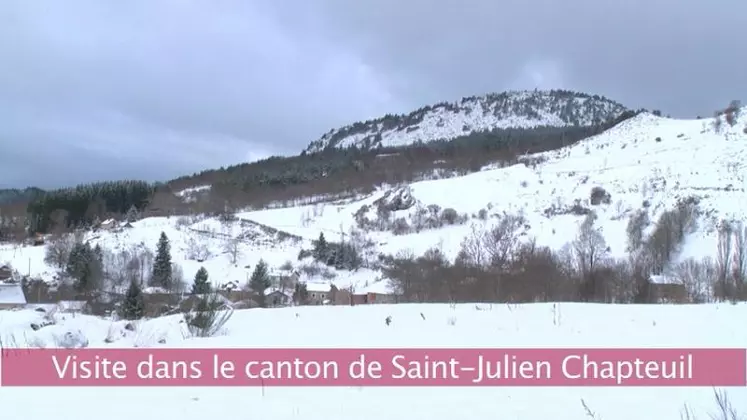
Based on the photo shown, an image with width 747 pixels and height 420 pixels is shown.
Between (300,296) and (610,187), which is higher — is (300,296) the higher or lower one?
the lower one

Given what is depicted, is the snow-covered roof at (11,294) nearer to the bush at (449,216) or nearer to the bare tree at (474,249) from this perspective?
the bare tree at (474,249)

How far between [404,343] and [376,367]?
2.33 ft

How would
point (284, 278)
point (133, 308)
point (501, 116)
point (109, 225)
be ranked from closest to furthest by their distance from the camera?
point (133, 308), point (284, 278), point (109, 225), point (501, 116)

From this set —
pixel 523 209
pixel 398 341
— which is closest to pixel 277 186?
pixel 523 209

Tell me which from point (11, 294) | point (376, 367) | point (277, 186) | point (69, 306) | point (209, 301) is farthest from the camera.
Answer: point (277, 186)

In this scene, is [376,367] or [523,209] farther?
[523,209]

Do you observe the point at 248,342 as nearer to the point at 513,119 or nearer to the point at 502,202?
the point at 502,202

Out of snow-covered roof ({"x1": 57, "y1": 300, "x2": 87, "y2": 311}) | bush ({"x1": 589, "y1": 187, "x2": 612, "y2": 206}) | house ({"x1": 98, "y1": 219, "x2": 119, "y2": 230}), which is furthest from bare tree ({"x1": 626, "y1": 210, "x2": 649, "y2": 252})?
house ({"x1": 98, "y1": 219, "x2": 119, "y2": 230})

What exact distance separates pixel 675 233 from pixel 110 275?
4989 cm

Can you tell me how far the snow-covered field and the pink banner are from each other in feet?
0.54

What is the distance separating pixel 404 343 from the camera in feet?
14.1

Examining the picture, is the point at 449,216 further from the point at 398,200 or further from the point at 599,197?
the point at 599,197
